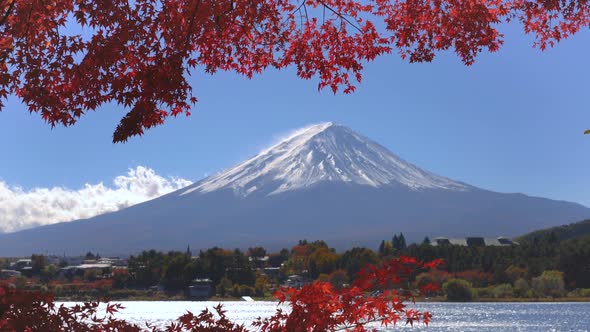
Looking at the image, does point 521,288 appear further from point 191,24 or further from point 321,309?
point 321,309

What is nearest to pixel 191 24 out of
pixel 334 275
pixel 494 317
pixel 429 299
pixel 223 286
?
pixel 494 317

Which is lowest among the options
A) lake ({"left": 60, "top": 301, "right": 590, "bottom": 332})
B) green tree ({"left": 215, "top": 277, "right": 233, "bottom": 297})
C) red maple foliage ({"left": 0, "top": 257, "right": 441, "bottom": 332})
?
lake ({"left": 60, "top": 301, "right": 590, "bottom": 332})

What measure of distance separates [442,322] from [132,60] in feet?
158

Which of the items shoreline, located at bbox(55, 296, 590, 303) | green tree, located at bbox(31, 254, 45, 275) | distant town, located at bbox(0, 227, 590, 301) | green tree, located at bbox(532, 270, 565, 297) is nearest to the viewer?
green tree, located at bbox(532, 270, 565, 297)

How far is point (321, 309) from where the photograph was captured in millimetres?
6289

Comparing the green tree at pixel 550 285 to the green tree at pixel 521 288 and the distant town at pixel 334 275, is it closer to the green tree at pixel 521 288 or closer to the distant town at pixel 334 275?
the distant town at pixel 334 275

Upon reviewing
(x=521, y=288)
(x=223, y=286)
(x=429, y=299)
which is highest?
(x=223, y=286)

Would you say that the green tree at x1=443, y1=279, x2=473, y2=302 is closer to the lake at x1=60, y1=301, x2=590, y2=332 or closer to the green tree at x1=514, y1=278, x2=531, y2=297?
the lake at x1=60, y1=301, x2=590, y2=332

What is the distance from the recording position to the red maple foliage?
6258 millimetres

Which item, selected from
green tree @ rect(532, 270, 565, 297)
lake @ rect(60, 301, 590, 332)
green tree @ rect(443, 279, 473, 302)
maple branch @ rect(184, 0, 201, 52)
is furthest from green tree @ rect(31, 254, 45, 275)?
maple branch @ rect(184, 0, 201, 52)

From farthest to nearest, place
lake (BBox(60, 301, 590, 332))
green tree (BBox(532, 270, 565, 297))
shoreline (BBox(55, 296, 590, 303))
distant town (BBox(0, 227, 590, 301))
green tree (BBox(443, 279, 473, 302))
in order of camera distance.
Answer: distant town (BBox(0, 227, 590, 301)), green tree (BBox(443, 279, 473, 302)), shoreline (BBox(55, 296, 590, 303)), green tree (BBox(532, 270, 565, 297)), lake (BBox(60, 301, 590, 332))

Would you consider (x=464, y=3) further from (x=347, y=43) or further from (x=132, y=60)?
(x=132, y=60)

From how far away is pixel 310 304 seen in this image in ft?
20.7

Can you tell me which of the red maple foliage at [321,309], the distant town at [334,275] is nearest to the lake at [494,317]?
the distant town at [334,275]
